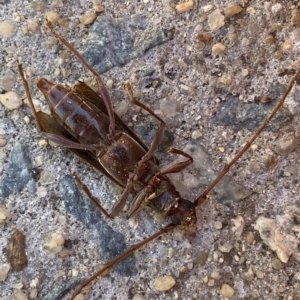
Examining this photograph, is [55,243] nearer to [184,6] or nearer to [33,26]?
[33,26]

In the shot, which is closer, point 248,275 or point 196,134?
point 248,275

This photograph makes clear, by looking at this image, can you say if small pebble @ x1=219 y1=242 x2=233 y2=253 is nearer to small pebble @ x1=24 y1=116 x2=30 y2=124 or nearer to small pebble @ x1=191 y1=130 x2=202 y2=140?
small pebble @ x1=191 y1=130 x2=202 y2=140

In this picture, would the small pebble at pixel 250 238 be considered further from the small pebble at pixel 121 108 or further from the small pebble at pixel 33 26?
the small pebble at pixel 33 26

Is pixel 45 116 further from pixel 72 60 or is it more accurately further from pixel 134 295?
pixel 134 295

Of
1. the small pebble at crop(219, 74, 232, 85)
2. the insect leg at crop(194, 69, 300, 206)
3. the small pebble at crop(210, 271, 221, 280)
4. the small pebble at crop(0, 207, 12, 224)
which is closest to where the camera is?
the insect leg at crop(194, 69, 300, 206)

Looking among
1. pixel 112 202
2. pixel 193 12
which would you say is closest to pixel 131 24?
pixel 193 12

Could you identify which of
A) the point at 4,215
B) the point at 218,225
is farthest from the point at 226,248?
the point at 4,215

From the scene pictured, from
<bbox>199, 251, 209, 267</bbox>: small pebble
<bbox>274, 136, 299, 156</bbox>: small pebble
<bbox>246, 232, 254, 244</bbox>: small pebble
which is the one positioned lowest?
<bbox>199, 251, 209, 267</bbox>: small pebble

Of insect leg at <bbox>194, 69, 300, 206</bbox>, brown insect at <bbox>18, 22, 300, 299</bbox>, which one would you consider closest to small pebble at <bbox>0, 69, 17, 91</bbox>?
brown insect at <bbox>18, 22, 300, 299</bbox>
